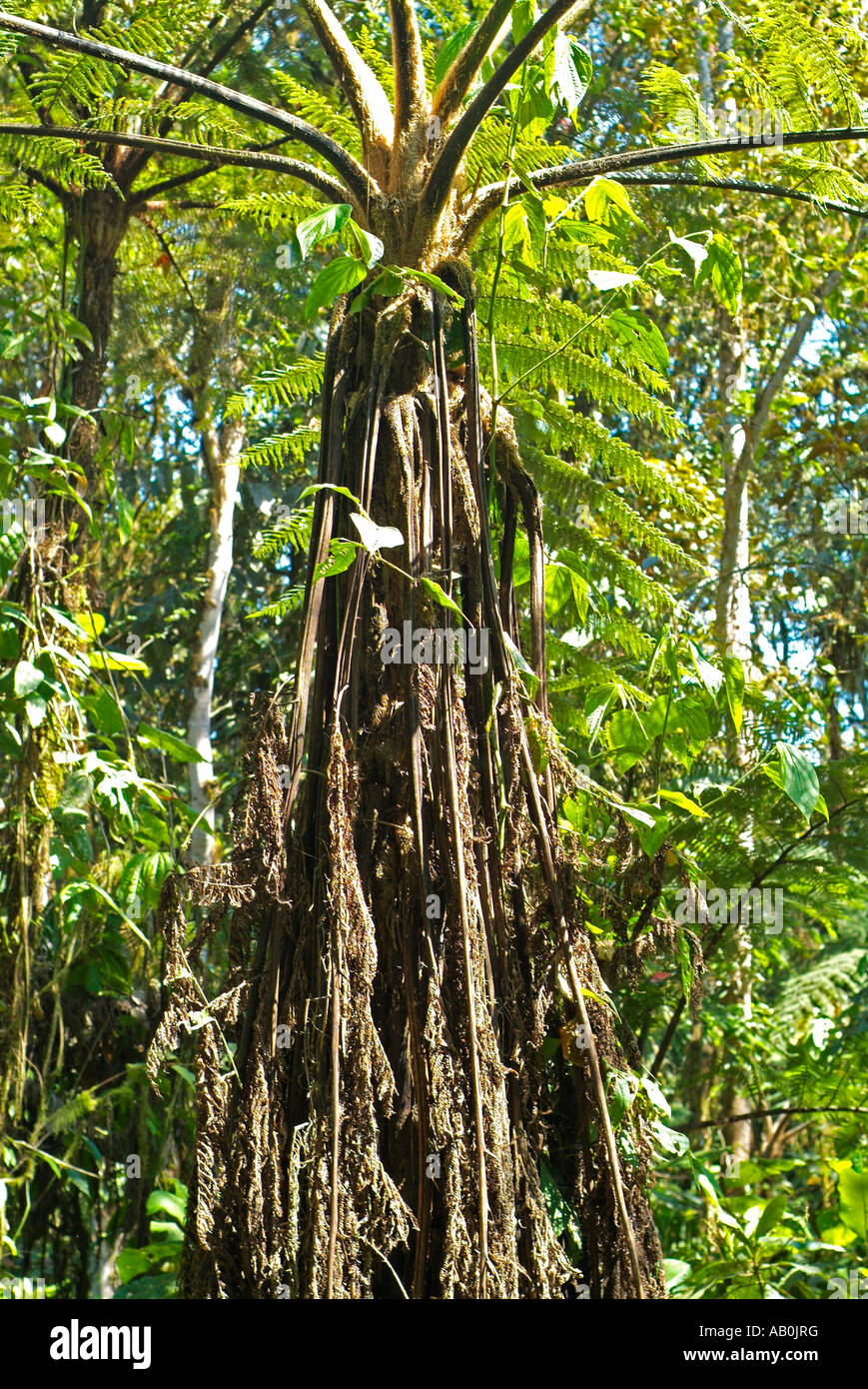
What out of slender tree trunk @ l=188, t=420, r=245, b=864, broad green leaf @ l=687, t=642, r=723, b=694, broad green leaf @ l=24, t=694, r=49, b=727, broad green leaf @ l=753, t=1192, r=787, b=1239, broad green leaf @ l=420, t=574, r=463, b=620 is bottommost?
broad green leaf @ l=753, t=1192, r=787, b=1239

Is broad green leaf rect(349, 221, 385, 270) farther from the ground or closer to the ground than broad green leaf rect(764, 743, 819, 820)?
farther from the ground

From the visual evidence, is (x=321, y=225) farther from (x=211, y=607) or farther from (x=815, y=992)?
(x=211, y=607)

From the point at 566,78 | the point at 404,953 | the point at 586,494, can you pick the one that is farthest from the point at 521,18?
the point at 404,953

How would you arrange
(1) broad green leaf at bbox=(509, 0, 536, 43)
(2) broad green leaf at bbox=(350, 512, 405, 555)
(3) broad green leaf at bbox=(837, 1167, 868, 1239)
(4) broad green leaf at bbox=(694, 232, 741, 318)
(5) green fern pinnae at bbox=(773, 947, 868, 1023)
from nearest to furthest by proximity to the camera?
(2) broad green leaf at bbox=(350, 512, 405, 555), (1) broad green leaf at bbox=(509, 0, 536, 43), (4) broad green leaf at bbox=(694, 232, 741, 318), (3) broad green leaf at bbox=(837, 1167, 868, 1239), (5) green fern pinnae at bbox=(773, 947, 868, 1023)

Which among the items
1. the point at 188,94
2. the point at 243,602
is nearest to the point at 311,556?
the point at 188,94

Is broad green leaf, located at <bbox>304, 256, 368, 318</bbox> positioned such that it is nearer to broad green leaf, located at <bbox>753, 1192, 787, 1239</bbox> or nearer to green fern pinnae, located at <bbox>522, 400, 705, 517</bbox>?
green fern pinnae, located at <bbox>522, 400, 705, 517</bbox>

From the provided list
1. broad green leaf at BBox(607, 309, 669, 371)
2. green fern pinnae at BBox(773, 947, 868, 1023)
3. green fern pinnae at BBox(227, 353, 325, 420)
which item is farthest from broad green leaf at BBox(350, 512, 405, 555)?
green fern pinnae at BBox(773, 947, 868, 1023)

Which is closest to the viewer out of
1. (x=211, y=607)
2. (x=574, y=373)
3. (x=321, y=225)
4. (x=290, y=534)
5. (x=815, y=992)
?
(x=321, y=225)

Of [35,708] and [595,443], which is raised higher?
[595,443]

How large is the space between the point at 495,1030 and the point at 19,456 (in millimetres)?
1904

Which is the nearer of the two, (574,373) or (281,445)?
(574,373)

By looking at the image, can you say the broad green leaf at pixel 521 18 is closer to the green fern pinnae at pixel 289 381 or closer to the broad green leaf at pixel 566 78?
the broad green leaf at pixel 566 78

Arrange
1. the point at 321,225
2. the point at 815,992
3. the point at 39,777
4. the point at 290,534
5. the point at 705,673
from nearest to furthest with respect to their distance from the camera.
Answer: the point at 321,225 < the point at 705,673 < the point at 290,534 < the point at 39,777 < the point at 815,992

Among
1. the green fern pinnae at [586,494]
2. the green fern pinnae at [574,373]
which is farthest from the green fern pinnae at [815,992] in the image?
the green fern pinnae at [574,373]
